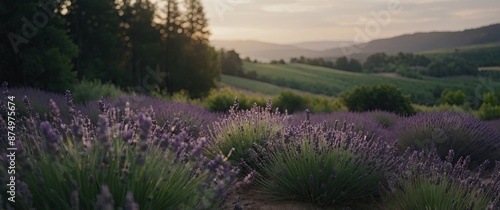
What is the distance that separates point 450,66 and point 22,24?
58.6 meters

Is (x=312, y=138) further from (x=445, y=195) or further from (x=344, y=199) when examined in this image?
(x=445, y=195)

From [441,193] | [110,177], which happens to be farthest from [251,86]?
[110,177]

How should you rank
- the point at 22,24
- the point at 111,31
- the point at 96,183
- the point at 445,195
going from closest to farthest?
the point at 96,183, the point at 445,195, the point at 22,24, the point at 111,31

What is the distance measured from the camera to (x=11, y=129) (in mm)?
3375

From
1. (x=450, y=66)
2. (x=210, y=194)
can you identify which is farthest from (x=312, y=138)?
(x=450, y=66)

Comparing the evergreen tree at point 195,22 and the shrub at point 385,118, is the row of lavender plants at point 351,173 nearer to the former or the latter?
the shrub at point 385,118

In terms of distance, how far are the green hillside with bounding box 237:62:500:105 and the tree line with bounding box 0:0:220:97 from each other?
18296 millimetres

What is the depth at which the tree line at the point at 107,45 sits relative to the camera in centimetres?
1411

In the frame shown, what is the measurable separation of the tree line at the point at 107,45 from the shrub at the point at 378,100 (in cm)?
963

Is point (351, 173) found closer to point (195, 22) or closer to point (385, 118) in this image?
point (385, 118)

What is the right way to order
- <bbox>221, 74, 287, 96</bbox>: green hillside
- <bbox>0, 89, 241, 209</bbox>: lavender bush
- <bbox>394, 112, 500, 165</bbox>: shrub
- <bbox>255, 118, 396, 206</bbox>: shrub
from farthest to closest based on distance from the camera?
<bbox>221, 74, 287, 96</bbox>: green hillside, <bbox>394, 112, 500, 165</bbox>: shrub, <bbox>255, 118, 396, 206</bbox>: shrub, <bbox>0, 89, 241, 209</bbox>: lavender bush

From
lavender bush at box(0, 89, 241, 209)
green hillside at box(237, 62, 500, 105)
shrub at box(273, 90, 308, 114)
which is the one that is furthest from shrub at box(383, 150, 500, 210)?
green hillside at box(237, 62, 500, 105)

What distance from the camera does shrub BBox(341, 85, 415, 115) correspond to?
16.2 meters

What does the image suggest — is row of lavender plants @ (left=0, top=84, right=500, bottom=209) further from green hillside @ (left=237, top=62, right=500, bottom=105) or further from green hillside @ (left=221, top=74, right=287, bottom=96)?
green hillside @ (left=237, top=62, right=500, bottom=105)
